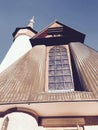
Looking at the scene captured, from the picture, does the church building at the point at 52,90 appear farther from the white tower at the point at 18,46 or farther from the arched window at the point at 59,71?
the white tower at the point at 18,46

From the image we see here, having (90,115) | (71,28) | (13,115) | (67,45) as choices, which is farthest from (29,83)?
(71,28)

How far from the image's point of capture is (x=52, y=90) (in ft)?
29.6

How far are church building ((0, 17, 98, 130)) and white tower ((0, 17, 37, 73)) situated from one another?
2.84 metres

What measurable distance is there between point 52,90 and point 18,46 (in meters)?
10.1

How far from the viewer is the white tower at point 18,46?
49.5 ft

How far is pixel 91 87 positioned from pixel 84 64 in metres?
2.39

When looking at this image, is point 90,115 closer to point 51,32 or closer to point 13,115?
point 13,115

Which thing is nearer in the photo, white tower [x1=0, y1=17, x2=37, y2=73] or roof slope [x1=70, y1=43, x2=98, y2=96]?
roof slope [x1=70, y1=43, x2=98, y2=96]

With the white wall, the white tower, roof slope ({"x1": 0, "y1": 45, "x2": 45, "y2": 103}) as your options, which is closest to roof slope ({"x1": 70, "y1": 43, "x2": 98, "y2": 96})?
roof slope ({"x1": 0, "y1": 45, "x2": 45, "y2": 103})

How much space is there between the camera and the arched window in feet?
30.2

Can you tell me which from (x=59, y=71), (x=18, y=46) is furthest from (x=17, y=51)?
(x=59, y=71)

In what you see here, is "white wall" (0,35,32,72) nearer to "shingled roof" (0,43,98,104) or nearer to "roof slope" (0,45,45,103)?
"shingled roof" (0,43,98,104)

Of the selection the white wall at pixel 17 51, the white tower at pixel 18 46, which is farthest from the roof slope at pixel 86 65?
the white tower at pixel 18 46

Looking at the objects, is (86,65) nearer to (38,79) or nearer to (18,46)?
(38,79)
